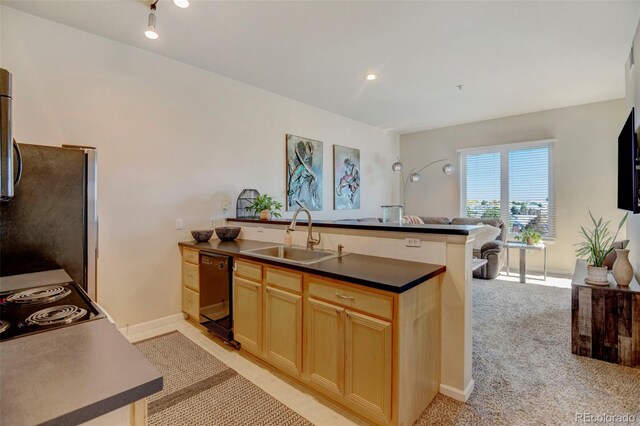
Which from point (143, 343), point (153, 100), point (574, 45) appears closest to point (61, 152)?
point (153, 100)

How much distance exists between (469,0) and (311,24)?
1291mm

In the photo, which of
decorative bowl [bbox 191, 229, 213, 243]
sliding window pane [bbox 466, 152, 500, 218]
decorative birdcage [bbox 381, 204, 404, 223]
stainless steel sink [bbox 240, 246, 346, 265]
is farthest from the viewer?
sliding window pane [bbox 466, 152, 500, 218]

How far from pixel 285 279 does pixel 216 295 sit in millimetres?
1015

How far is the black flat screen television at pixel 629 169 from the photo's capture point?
8.52 ft

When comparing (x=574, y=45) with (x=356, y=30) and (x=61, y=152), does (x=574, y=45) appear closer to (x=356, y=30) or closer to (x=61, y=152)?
(x=356, y=30)

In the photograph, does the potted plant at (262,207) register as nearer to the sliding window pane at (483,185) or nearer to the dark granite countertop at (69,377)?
the dark granite countertop at (69,377)

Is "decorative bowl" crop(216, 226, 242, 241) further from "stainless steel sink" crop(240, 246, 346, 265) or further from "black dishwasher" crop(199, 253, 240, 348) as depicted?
"stainless steel sink" crop(240, 246, 346, 265)

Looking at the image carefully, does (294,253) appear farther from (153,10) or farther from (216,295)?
(153,10)

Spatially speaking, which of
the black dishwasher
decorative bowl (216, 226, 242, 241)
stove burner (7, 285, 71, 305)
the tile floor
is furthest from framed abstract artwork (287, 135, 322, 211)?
stove burner (7, 285, 71, 305)

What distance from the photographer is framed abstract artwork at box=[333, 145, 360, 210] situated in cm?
546

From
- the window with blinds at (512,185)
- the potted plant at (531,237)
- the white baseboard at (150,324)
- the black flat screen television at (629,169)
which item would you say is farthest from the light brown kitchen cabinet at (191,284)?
the window with blinds at (512,185)

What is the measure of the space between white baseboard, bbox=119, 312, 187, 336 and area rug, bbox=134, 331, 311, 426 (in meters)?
0.53

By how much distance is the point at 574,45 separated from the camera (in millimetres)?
3107

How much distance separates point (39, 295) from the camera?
1307 mm
